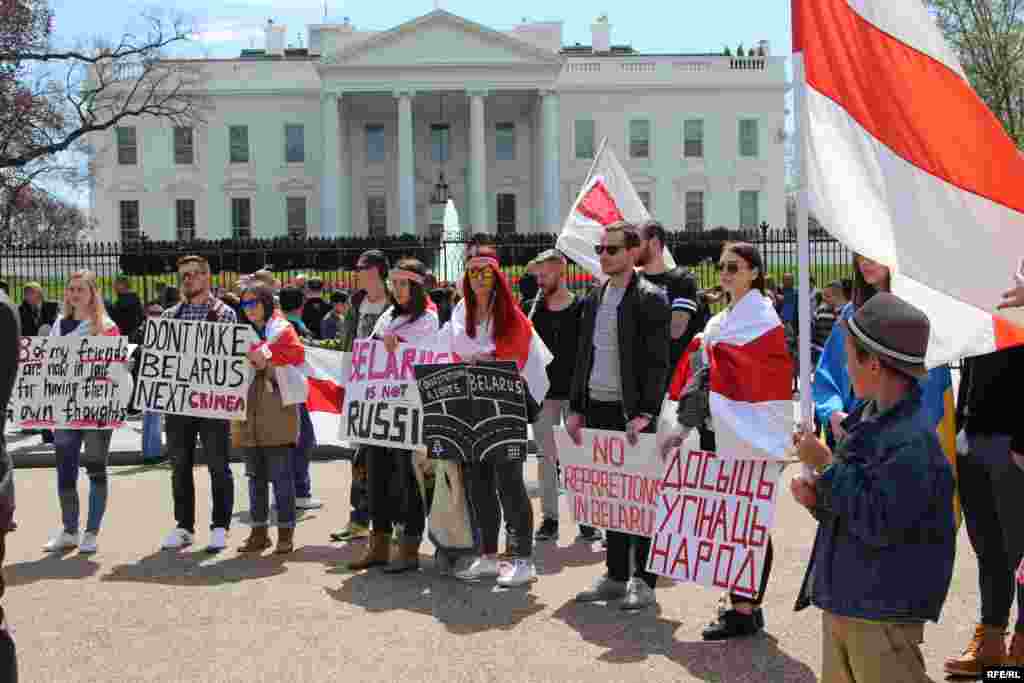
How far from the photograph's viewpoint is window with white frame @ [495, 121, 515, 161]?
219ft

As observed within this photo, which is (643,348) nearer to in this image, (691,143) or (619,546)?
(619,546)

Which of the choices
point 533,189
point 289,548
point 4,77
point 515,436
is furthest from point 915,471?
point 533,189

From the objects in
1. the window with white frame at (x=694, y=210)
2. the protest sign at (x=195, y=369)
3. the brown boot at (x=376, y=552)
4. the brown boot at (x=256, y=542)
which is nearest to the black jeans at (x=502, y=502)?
the brown boot at (x=376, y=552)

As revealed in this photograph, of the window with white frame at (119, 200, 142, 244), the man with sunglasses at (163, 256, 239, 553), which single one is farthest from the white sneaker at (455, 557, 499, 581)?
→ the window with white frame at (119, 200, 142, 244)

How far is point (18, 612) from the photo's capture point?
6.16 m

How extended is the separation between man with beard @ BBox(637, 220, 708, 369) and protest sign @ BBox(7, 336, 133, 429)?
354 centimetres

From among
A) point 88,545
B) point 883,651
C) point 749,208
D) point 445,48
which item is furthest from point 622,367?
point 749,208

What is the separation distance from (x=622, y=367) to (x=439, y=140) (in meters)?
61.6

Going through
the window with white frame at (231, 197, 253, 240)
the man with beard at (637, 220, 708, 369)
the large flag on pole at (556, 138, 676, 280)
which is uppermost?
the window with white frame at (231, 197, 253, 240)

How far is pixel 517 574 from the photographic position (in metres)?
6.53

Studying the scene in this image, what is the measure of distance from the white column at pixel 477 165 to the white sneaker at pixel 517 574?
55.7 m

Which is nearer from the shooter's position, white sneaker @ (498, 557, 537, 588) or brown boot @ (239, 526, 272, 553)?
white sneaker @ (498, 557, 537, 588)

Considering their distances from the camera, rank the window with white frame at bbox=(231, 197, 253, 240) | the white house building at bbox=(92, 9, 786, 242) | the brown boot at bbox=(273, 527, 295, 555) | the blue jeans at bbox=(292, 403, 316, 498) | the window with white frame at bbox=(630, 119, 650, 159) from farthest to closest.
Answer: the window with white frame at bbox=(630, 119, 650, 159), the window with white frame at bbox=(231, 197, 253, 240), the white house building at bbox=(92, 9, 786, 242), the blue jeans at bbox=(292, 403, 316, 498), the brown boot at bbox=(273, 527, 295, 555)

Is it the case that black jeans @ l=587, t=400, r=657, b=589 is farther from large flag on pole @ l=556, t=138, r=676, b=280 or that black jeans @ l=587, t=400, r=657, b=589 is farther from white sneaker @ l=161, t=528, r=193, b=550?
large flag on pole @ l=556, t=138, r=676, b=280
